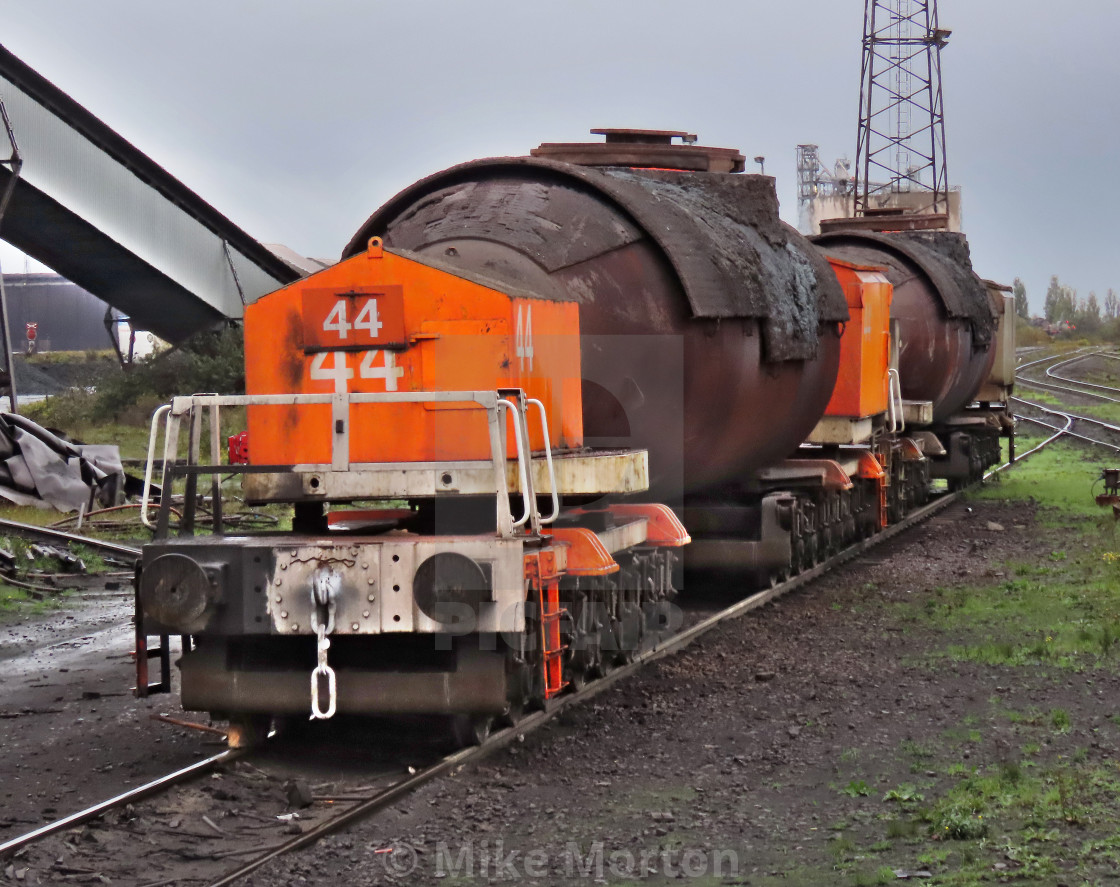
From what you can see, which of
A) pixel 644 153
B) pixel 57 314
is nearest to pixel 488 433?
pixel 644 153

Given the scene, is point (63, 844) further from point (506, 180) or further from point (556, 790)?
point (506, 180)

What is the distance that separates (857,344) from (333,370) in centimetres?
734

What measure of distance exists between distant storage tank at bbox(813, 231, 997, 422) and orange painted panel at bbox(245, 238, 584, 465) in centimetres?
1041

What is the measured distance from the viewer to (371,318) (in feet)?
22.9

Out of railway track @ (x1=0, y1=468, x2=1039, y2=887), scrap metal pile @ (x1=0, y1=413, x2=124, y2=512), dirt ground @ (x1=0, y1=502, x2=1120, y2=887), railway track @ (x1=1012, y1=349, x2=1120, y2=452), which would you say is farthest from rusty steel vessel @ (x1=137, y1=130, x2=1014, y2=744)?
railway track @ (x1=1012, y1=349, x2=1120, y2=452)

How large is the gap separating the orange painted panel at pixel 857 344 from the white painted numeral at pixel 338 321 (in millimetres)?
6831

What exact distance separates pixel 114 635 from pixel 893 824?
6.76 m

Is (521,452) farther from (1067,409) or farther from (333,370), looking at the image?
(1067,409)

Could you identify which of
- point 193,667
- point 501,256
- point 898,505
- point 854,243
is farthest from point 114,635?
point 854,243

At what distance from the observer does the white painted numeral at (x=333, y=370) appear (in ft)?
23.1

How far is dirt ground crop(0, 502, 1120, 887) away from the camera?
547cm

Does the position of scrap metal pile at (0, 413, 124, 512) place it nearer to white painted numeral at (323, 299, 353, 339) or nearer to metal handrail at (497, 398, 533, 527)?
white painted numeral at (323, 299, 353, 339)

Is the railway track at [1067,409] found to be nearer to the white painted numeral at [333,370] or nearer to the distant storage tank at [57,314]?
the white painted numeral at [333,370]

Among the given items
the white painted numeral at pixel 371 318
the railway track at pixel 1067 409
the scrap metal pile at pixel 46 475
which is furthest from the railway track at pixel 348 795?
the railway track at pixel 1067 409
